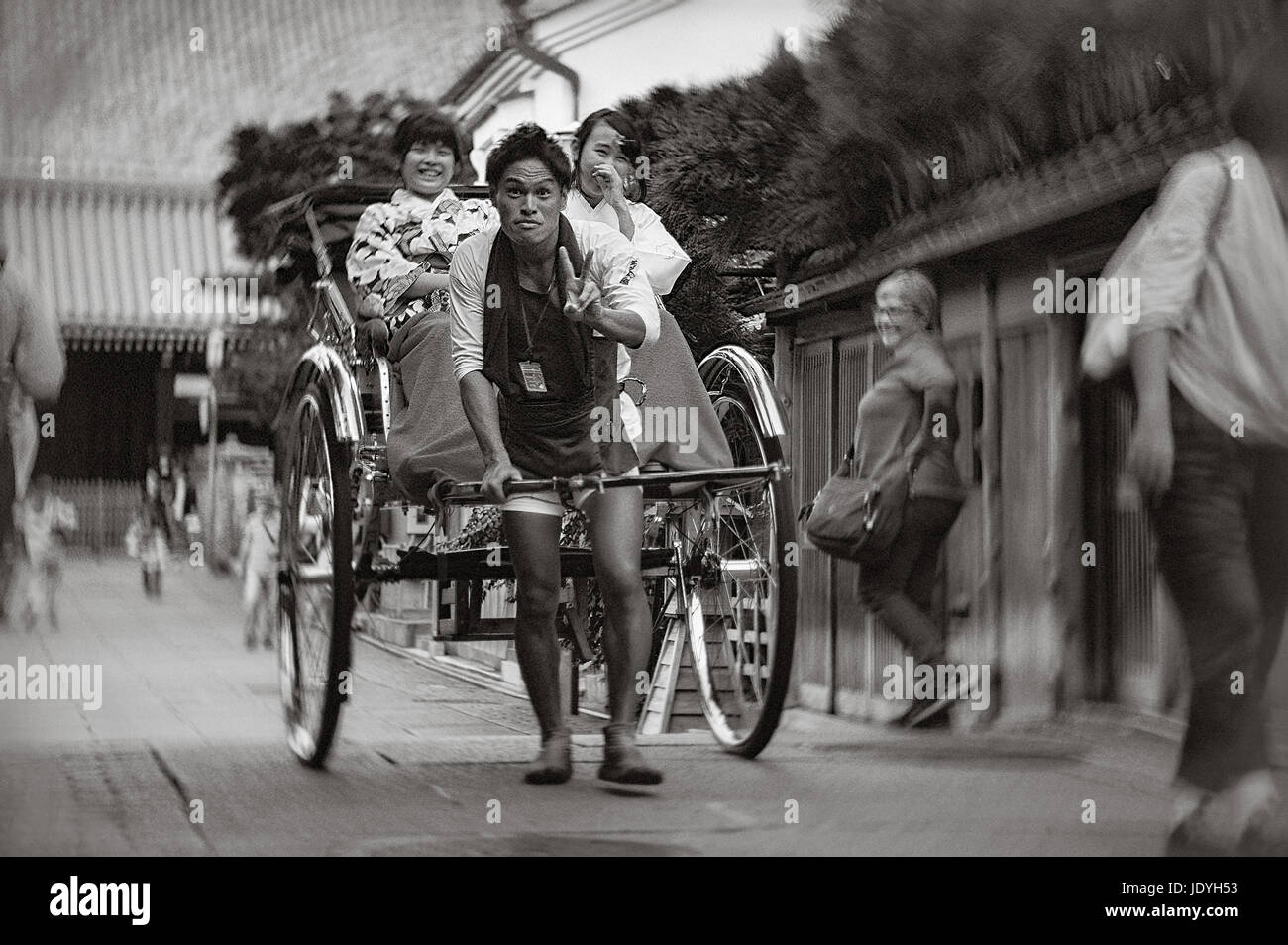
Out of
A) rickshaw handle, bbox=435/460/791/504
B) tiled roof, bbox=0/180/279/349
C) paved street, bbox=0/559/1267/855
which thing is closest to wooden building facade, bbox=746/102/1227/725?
paved street, bbox=0/559/1267/855

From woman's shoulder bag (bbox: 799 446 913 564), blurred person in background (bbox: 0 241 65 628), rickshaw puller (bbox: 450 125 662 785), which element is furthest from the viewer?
woman's shoulder bag (bbox: 799 446 913 564)

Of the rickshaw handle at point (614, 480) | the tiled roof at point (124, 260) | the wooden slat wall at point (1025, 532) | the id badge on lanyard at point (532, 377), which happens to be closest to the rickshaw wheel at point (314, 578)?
the rickshaw handle at point (614, 480)

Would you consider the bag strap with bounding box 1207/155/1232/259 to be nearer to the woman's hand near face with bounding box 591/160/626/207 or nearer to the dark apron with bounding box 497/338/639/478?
the dark apron with bounding box 497/338/639/478

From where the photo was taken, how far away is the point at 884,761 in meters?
3.92

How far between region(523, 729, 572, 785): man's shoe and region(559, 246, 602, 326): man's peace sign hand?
35.2 inches

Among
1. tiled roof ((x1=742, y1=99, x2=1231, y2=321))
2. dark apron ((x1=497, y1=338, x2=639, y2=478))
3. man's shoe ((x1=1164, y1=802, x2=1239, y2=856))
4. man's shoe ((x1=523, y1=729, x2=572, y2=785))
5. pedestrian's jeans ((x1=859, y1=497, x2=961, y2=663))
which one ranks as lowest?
man's shoe ((x1=1164, y1=802, x2=1239, y2=856))

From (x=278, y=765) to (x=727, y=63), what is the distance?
6.20 feet

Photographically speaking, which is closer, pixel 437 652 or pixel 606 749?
pixel 606 749

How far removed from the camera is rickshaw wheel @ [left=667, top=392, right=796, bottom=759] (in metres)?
3.77

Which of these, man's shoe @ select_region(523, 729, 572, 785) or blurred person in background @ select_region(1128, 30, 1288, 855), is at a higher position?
blurred person in background @ select_region(1128, 30, 1288, 855)

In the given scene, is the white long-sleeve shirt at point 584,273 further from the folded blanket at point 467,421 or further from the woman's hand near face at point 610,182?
the woman's hand near face at point 610,182

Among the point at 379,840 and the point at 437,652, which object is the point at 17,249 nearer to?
the point at 379,840

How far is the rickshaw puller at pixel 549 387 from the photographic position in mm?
3582
